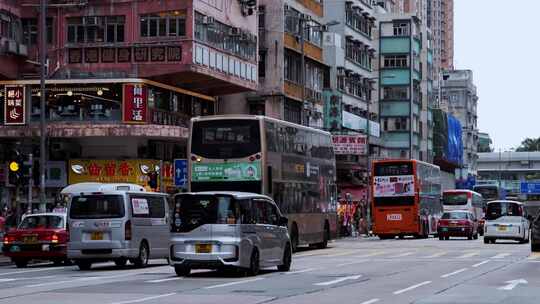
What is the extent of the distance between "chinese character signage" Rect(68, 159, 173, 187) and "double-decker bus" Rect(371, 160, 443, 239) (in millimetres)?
12707

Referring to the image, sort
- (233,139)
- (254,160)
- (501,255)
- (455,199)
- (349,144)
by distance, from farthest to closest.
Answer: (455,199)
(349,144)
(501,255)
(233,139)
(254,160)

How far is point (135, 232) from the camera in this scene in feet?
103

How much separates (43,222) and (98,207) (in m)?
3.79

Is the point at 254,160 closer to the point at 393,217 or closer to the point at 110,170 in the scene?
the point at 110,170

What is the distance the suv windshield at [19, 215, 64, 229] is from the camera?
34.3 m

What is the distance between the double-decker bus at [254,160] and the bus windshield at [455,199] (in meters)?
37.8

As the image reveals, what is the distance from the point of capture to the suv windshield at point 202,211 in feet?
86.2

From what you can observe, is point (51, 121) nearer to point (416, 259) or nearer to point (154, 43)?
point (154, 43)

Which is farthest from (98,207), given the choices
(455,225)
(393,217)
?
(455,225)

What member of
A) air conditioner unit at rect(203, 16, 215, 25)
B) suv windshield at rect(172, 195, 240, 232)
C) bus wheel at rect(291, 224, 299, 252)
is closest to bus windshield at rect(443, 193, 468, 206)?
air conditioner unit at rect(203, 16, 215, 25)

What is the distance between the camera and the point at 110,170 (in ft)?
196

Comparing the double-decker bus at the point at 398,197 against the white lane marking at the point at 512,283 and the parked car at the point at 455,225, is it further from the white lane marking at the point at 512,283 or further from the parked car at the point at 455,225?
the white lane marking at the point at 512,283

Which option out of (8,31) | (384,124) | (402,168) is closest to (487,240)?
(402,168)

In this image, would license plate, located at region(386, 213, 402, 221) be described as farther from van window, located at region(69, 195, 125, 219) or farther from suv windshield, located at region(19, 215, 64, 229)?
van window, located at region(69, 195, 125, 219)
